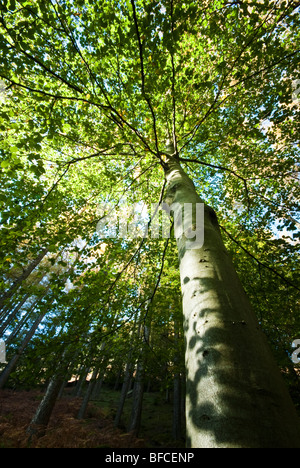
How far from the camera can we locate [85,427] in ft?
29.2

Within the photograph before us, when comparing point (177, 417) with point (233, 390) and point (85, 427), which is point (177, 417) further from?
point (233, 390)

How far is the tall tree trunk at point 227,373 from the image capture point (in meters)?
0.76

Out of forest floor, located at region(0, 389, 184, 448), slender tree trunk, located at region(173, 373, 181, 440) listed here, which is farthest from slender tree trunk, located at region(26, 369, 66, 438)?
slender tree trunk, located at region(173, 373, 181, 440)

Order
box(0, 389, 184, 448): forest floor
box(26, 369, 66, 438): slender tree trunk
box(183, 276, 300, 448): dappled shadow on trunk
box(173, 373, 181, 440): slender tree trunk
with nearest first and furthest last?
box(183, 276, 300, 448): dappled shadow on trunk → box(0, 389, 184, 448): forest floor → box(26, 369, 66, 438): slender tree trunk → box(173, 373, 181, 440): slender tree trunk

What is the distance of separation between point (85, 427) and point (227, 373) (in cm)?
1190

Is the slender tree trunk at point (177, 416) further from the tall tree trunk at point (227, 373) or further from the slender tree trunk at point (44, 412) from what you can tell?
the tall tree trunk at point (227, 373)

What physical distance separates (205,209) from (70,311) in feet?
Answer: 9.92

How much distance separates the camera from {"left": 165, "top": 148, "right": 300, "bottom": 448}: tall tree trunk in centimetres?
76

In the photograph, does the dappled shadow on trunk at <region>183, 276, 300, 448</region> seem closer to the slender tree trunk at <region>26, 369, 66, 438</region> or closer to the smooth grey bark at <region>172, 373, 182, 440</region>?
the slender tree trunk at <region>26, 369, 66, 438</region>

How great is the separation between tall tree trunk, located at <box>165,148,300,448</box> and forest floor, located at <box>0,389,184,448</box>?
7817 millimetres

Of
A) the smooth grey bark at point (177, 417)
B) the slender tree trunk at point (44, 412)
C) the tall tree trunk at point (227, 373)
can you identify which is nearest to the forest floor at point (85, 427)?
the slender tree trunk at point (44, 412)
